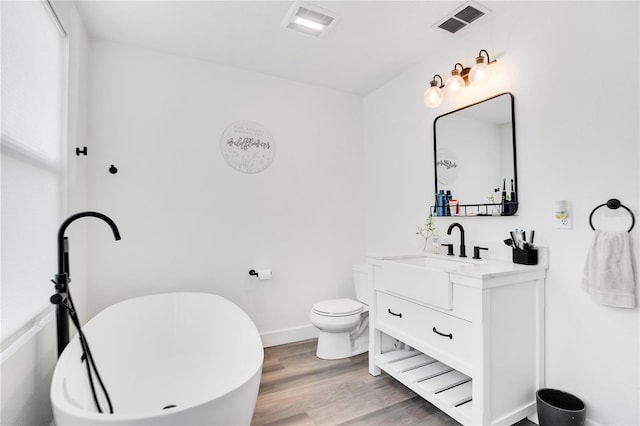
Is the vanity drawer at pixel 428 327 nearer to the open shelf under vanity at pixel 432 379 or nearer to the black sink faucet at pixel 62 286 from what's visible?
the open shelf under vanity at pixel 432 379

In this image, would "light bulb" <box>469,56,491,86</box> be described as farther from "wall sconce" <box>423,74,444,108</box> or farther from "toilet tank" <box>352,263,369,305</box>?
"toilet tank" <box>352,263,369,305</box>

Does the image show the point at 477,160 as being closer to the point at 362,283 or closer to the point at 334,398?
the point at 362,283

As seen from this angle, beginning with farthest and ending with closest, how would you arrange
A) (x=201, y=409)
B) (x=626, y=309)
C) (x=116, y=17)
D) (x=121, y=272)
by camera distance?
(x=121, y=272), (x=116, y=17), (x=626, y=309), (x=201, y=409)

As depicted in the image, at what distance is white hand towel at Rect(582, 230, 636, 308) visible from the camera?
59.4 inches

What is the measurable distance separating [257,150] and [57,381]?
2158mm

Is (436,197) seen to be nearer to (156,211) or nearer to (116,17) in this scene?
(156,211)

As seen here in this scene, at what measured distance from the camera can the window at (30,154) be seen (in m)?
1.27

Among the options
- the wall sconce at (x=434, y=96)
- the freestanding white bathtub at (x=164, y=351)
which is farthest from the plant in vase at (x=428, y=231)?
the freestanding white bathtub at (x=164, y=351)

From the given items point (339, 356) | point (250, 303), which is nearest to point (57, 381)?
point (250, 303)

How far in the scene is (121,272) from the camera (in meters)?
2.44

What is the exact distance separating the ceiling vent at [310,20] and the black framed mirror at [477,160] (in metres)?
1.10

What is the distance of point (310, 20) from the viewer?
2180mm

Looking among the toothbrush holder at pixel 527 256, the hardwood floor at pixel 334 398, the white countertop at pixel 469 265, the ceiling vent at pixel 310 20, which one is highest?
the ceiling vent at pixel 310 20

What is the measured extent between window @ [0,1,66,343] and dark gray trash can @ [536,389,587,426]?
245 centimetres
